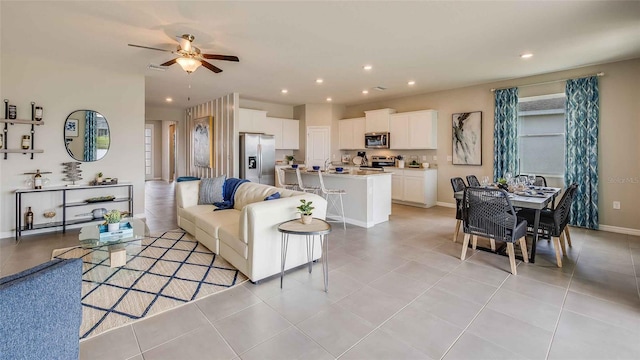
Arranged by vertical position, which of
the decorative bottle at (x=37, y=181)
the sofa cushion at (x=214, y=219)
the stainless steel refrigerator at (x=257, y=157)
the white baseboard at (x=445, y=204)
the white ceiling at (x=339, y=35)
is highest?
the white ceiling at (x=339, y=35)

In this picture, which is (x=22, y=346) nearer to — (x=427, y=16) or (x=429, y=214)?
(x=427, y=16)

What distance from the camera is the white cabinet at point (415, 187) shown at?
6.77 m

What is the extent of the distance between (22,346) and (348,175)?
4434 millimetres

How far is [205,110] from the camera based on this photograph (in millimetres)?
8422

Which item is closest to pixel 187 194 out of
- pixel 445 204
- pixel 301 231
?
pixel 301 231

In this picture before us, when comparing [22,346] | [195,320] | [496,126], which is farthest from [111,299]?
[496,126]

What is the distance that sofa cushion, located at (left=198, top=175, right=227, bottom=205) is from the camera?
456 cm

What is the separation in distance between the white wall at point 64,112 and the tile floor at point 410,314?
1421 mm

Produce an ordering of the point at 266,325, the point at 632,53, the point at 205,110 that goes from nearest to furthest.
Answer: the point at 266,325 → the point at 632,53 → the point at 205,110

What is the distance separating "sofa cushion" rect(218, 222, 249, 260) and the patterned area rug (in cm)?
26

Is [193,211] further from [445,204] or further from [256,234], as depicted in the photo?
[445,204]

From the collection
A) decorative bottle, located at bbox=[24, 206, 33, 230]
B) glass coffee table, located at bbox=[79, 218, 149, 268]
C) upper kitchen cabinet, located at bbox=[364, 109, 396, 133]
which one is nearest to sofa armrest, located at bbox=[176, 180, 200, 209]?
glass coffee table, located at bbox=[79, 218, 149, 268]

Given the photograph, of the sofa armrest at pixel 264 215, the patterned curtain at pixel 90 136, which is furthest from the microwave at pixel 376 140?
the patterned curtain at pixel 90 136

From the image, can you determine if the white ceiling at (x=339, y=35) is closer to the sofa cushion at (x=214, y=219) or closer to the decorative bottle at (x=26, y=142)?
the decorative bottle at (x=26, y=142)
